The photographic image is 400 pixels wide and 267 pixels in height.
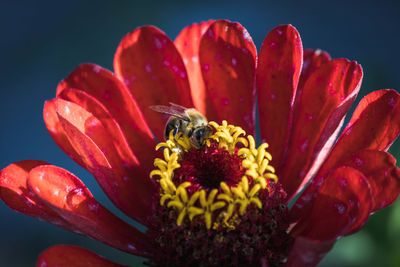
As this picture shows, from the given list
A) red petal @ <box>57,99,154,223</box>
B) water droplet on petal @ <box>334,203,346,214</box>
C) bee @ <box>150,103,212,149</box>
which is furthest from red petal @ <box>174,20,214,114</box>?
water droplet on petal @ <box>334,203,346,214</box>

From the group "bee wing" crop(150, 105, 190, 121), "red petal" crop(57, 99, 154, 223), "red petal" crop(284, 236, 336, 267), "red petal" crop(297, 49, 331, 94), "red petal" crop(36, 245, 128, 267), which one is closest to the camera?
"red petal" crop(284, 236, 336, 267)

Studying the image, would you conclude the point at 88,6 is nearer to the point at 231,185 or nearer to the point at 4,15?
the point at 4,15

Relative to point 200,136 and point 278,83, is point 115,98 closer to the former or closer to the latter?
point 200,136

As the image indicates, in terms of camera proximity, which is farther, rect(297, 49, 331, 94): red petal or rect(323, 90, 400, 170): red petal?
rect(297, 49, 331, 94): red petal

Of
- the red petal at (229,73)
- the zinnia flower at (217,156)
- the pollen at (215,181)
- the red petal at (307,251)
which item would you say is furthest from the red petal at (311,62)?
the red petal at (307,251)

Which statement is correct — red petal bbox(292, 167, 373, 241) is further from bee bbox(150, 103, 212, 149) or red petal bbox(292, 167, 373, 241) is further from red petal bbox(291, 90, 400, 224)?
bee bbox(150, 103, 212, 149)

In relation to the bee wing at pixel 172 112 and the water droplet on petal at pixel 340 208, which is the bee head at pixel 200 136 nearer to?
the bee wing at pixel 172 112

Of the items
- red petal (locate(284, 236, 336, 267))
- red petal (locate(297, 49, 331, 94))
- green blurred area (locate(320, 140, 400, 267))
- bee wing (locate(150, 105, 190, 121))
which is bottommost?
green blurred area (locate(320, 140, 400, 267))

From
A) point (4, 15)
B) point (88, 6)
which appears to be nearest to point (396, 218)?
point (88, 6)
